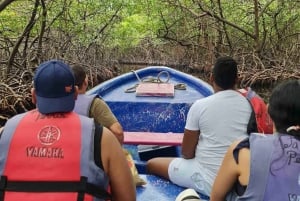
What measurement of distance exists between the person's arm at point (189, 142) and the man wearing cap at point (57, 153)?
42.7 inches

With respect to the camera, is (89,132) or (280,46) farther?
(280,46)

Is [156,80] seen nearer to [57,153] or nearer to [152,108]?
[152,108]

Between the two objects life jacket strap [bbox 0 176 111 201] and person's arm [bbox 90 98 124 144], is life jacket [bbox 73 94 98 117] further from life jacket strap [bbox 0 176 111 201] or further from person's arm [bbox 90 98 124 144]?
life jacket strap [bbox 0 176 111 201]

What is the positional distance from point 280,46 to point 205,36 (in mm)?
1702

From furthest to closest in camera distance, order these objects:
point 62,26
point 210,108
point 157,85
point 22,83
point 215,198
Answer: point 62,26
point 22,83
point 157,85
point 210,108
point 215,198

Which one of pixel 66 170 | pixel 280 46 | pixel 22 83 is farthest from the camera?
pixel 280 46

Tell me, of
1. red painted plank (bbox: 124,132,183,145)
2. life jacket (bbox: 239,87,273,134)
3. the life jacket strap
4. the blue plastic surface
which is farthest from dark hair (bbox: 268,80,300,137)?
red painted plank (bbox: 124,132,183,145)

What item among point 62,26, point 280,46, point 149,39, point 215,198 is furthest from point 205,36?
point 215,198

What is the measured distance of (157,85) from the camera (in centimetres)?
550

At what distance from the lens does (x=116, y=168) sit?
1.52 m

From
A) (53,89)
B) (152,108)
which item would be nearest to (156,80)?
(152,108)

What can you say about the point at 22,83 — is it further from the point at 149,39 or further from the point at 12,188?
the point at 149,39

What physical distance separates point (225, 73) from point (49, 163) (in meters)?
1.36

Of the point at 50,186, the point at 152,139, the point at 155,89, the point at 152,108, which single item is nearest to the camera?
the point at 50,186
